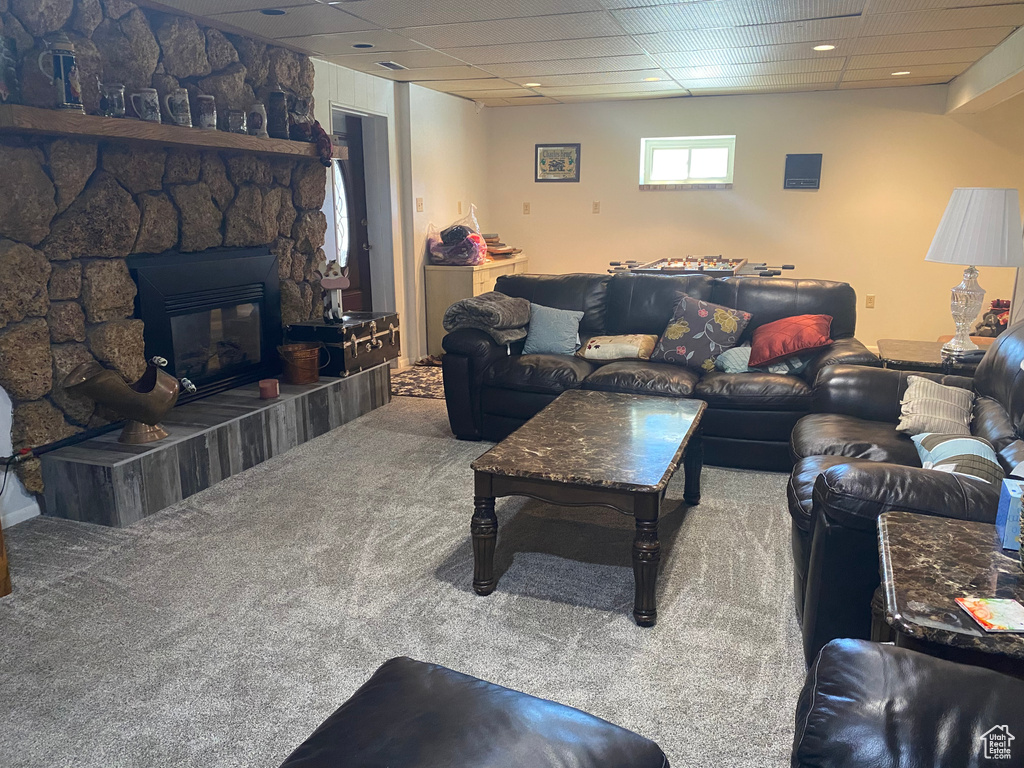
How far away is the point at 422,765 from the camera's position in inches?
48.0

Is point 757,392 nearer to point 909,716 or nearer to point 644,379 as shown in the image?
point 644,379

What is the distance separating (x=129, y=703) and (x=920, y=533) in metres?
2.00

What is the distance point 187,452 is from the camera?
3.51 meters

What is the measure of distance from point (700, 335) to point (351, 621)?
2.56 m

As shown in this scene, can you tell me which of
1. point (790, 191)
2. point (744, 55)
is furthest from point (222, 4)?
point (790, 191)

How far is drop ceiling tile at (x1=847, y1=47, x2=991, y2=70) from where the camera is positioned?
15.7 ft

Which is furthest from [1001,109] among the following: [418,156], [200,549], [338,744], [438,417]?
[338,744]

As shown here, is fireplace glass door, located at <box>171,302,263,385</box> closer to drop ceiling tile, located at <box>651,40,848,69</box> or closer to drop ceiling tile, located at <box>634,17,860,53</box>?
drop ceiling tile, located at <box>634,17,860,53</box>

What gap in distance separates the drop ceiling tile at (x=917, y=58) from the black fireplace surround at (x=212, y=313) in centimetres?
398

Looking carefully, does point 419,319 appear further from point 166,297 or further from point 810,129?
point 810,129

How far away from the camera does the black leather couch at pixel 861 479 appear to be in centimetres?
189

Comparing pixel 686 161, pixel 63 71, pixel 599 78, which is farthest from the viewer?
pixel 686 161

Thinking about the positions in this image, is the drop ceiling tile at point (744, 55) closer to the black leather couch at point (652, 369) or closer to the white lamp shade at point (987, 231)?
the black leather couch at point (652, 369)

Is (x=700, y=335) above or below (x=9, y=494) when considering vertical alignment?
above
